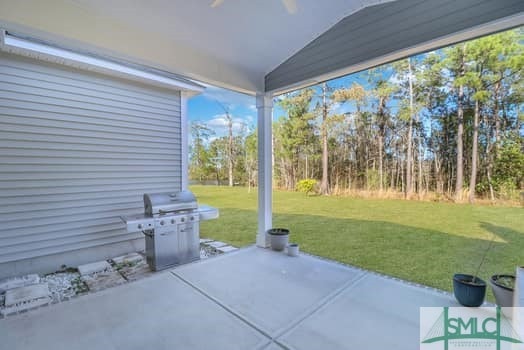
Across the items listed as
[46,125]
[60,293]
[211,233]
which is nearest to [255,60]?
[46,125]

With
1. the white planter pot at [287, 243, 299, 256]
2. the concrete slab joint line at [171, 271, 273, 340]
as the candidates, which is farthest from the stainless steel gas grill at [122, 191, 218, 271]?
the white planter pot at [287, 243, 299, 256]

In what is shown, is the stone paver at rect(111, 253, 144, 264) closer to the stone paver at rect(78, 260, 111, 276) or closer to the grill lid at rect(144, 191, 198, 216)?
the stone paver at rect(78, 260, 111, 276)

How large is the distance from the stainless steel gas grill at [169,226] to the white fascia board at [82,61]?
1.93 metres

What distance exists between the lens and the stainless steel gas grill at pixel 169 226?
3.17 m

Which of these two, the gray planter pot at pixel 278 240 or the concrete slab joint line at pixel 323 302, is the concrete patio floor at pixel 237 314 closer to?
the concrete slab joint line at pixel 323 302

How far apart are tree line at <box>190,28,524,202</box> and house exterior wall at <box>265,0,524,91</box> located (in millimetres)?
1433

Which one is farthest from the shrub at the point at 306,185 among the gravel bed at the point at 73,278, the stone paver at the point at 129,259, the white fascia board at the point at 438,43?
the stone paver at the point at 129,259

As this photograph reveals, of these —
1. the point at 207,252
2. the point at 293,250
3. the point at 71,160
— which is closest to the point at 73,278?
the point at 71,160

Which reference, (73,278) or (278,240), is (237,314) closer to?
(278,240)

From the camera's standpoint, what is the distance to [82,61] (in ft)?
10.5

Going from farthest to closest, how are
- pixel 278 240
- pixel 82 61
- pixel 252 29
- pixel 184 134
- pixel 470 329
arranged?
1. pixel 184 134
2. pixel 278 240
3. pixel 82 61
4. pixel 252 29
5. pixel 470 329

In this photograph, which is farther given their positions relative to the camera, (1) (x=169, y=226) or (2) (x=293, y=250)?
(2) (x=293, y=250)

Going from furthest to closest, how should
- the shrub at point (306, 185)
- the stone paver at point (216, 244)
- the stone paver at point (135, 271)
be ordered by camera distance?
the shrub at point (306, 185)
the stone paver at point (216, 244)
the stone paver at point (135, 271)

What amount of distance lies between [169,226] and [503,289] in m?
3.73
